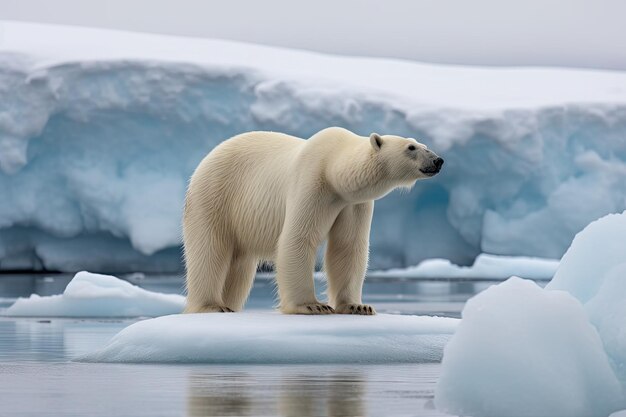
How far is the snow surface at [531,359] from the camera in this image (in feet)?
16.5

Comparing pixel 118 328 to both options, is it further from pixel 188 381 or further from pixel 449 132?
pixel 449 132

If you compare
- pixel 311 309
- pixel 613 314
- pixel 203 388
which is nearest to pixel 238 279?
pixel 311 309

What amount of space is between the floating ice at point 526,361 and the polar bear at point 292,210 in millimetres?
2803

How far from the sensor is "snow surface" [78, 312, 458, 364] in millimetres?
7535

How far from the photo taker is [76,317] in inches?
555

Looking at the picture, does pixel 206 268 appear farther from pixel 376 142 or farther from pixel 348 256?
pixel 376 142

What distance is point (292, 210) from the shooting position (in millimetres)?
8312

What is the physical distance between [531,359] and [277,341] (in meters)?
2.66

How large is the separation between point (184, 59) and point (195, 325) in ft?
62.0

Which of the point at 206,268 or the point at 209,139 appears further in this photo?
the point at 209,139

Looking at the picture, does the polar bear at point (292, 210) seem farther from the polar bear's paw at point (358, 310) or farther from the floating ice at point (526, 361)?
the floating ice at point (526, 361)

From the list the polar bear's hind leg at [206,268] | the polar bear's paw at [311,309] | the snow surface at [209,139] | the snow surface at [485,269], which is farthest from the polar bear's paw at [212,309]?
the snow surface at [485,269]

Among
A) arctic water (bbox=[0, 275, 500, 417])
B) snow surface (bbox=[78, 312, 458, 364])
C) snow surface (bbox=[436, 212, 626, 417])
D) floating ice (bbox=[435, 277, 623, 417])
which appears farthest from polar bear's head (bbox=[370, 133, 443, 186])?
floating ice (bbox=[435, 277, 623, 417])

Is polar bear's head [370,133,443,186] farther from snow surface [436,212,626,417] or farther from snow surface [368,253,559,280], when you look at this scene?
snow surface [368,253,559,280]
